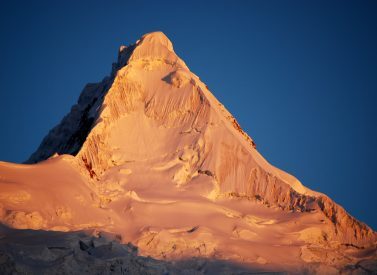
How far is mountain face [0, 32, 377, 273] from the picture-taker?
3825 centimetres

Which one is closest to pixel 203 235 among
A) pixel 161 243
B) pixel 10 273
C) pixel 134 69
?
pixel 161 243

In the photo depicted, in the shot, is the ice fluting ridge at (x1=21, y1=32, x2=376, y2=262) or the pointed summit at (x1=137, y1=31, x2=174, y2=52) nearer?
the ice fluting ridge at (x1=21, y1=32, x2=376, y2=262)

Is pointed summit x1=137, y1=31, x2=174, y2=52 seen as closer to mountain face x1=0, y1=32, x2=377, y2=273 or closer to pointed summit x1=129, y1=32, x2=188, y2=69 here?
pointed summit x1=129, y1=32, x2=188, y2=69

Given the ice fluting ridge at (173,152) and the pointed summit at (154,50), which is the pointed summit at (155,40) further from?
the ice fluting ridge at (173,152)

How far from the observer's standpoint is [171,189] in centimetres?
4591

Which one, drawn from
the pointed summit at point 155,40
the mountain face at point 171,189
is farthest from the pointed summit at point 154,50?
the mountain face at point 171,189

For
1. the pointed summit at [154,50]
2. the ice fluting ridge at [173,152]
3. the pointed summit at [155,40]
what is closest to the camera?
the ice fluting ridge at [173,152]

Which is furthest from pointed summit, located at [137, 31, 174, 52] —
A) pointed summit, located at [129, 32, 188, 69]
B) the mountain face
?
the mountain face

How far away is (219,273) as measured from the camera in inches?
1417

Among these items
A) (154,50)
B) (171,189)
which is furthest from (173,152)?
(154,50)

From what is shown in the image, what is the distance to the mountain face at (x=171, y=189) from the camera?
3825 centimetres

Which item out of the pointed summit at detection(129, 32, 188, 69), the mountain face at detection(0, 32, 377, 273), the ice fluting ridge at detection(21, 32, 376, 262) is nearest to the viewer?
the mountain face at detection(0, 32, 377, 273)

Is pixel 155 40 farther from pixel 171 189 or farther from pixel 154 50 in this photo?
pixel 171 189

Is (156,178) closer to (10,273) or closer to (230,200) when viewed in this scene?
(230,200)
